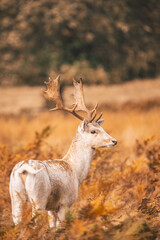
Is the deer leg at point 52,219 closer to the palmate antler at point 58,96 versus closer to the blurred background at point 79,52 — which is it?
the palmate antler at point 58,96

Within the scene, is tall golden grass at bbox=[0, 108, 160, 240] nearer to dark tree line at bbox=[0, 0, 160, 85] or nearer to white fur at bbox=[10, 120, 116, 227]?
white fur at bbox=[10, 120, 116, 227]

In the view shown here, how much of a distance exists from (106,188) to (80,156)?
74 centimetres

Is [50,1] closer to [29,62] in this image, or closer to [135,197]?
[29,62]

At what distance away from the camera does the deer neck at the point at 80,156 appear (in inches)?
181

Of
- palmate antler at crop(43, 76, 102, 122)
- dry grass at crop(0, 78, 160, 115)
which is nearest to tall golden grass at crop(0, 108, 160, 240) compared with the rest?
palmate antler at crop(43, 76, 102, 122)

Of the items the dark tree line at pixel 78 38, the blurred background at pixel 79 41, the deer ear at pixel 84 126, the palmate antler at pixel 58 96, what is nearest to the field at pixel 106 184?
the deer ear at pixel 84 126

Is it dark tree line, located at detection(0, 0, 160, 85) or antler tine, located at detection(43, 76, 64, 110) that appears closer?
antler tine, located at detection(43, 76, 64, 110)

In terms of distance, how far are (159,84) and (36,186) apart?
16.9m

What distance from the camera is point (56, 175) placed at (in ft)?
13.6

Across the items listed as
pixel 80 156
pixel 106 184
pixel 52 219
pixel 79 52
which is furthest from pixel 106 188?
pixel 79 52

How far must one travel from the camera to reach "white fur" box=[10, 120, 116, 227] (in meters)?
3.77

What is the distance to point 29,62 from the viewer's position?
48.5ft

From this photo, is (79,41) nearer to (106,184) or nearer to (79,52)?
(79,52)

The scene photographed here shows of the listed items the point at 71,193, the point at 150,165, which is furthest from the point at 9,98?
the point at 71,193
